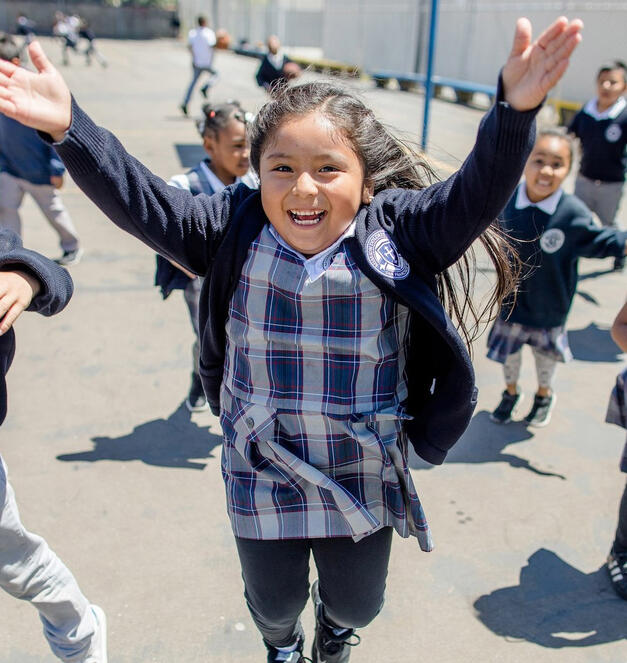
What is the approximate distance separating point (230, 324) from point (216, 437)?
73.0 inches

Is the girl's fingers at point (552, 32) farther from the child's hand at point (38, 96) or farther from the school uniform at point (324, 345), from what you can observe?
the child's hand at point (38, 96)

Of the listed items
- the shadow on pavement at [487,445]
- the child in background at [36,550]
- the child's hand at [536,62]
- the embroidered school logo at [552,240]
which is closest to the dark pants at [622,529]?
the shadow on pavement at [487,445]

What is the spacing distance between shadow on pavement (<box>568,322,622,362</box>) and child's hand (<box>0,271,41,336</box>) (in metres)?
3.69

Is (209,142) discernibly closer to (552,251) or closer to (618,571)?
(552,251)

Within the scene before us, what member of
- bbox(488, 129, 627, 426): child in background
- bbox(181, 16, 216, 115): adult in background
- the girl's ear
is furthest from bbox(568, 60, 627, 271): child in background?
bbox(181, 16, 216, 115): adult in background

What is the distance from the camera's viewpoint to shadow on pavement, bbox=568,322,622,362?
4.47 m

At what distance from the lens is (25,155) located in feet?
16.9

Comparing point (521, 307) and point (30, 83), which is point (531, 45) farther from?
point (521, 307)

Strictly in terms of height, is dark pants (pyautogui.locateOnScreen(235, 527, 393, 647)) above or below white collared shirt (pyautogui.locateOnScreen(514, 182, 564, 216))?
below

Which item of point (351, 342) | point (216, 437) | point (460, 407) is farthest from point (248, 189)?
point (216, 437)

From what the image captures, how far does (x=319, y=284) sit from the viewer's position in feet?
5.31

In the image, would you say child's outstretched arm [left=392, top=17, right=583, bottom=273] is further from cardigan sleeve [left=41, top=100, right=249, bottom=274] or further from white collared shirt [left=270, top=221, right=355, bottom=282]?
cardigan sleeve [left=41, top=100, right=249, bottom=274]

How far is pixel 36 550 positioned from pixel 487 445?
2.28 m

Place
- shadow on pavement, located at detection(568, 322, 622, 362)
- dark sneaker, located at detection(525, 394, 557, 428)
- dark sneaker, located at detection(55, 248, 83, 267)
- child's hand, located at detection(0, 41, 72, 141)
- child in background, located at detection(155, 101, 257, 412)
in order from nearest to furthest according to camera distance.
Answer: child's hand, located at detection(0, 41, 72, 141) → child in background, located at detection(155, 101, 257, 412) → dark sneaker, located at detection(525, 394, 557, 428) → shadow on pavement, located at detection(568, 322, 622, 362) → dark sneaker, located at detection(55, 248, 83, 267)
